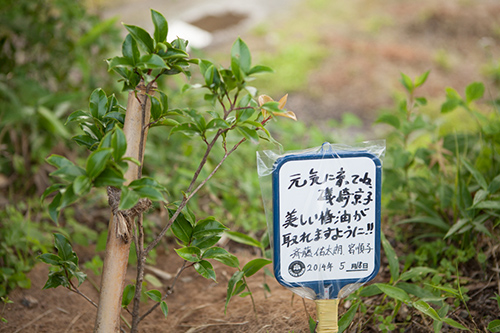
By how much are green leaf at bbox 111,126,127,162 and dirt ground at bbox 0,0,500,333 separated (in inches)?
28.5

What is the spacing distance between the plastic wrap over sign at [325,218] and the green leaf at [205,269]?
A: 189mm

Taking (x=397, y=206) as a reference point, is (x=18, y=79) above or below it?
above

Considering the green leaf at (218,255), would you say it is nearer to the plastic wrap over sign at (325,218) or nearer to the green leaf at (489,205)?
the plastic wrap over sign at (325,218)

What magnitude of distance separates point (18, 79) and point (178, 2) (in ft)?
15.9

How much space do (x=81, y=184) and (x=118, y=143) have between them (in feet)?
0.41

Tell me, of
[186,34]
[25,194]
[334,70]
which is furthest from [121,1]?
[25,194]

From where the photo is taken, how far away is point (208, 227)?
1.28 metres

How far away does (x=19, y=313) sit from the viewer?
1.61m

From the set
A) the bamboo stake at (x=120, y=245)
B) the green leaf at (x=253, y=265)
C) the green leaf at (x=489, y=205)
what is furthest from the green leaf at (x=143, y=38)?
the green leaf at (x=489, y=205)

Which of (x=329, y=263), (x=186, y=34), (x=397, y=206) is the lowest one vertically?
(x=329, y=263)

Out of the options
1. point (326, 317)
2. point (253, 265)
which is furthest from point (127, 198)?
point (326, 317)

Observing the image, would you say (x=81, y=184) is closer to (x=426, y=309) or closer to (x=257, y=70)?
(x=257, y=70)

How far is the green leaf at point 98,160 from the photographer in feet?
3.35

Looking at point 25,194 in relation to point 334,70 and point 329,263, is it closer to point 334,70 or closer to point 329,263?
point 329,263
